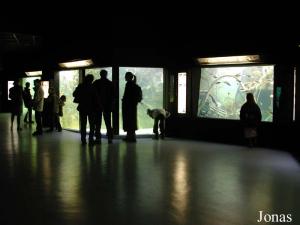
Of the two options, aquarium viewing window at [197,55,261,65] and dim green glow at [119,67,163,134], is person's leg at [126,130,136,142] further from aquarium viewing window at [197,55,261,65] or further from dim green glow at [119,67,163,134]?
aquarium viewing window at [197,55,261,65]

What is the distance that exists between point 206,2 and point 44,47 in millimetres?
7856

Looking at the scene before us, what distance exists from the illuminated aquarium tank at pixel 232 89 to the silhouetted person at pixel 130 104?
2187 mm

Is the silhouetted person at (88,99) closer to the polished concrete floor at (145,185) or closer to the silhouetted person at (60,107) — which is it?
the polished concrete floor at (145,185)

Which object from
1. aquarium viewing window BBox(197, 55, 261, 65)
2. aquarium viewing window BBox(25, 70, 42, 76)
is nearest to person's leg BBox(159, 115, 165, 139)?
aquarium viewing window BBox(197, 55, 261, 65)

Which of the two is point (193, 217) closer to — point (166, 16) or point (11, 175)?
point (11, 175)

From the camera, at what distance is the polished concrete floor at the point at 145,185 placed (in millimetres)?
4969

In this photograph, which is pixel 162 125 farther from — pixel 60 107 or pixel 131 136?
pixel 60 107

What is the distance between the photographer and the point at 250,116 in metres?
10.7

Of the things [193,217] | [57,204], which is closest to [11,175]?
[57,204]

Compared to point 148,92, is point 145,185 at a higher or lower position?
lower

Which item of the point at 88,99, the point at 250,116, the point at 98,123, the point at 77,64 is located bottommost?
the point at 98,123

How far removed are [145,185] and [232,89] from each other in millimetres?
6199

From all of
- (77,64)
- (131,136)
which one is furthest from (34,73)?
(131,136)

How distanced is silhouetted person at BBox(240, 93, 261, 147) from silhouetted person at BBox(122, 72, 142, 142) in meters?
2.94
